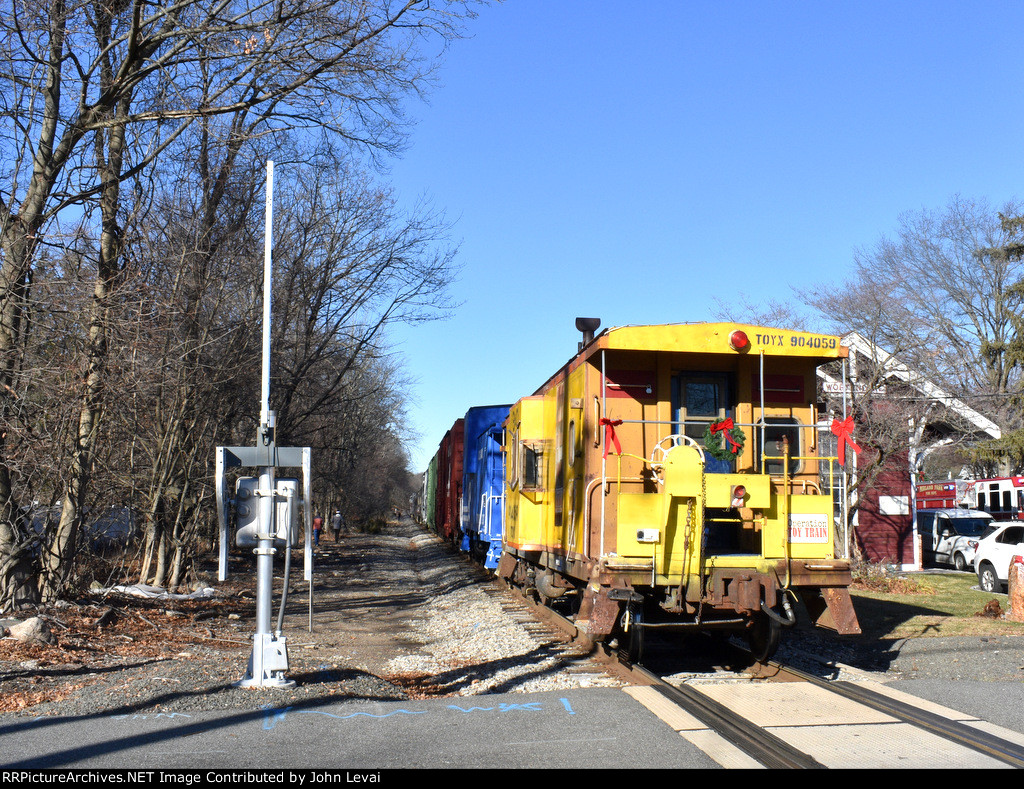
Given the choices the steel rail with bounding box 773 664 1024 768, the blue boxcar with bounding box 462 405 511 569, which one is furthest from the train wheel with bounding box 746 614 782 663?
the blue boxcar with bounding box 462 405 511 569

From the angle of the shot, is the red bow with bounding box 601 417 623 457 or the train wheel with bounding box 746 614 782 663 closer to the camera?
the red bow with bounding box 601 417 623 457

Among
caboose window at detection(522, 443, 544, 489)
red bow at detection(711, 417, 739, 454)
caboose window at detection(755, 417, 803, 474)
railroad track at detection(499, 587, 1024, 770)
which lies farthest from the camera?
caboose window at detection(522, 443, 544, 489)

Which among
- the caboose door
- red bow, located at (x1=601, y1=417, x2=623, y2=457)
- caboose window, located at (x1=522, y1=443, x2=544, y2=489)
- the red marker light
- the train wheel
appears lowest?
the train wheel

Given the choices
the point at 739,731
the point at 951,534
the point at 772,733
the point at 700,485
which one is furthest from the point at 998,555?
the point at 739,731

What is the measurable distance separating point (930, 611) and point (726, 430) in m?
8.97

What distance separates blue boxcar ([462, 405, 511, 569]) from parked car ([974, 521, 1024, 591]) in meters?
10.6

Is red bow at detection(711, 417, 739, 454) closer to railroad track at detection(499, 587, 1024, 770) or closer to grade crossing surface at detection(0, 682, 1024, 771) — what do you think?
railroad track at detection(499, 587, 1024, 770)

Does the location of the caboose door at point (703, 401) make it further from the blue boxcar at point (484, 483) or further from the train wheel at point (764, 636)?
the blue boxcar at point (484, 483)

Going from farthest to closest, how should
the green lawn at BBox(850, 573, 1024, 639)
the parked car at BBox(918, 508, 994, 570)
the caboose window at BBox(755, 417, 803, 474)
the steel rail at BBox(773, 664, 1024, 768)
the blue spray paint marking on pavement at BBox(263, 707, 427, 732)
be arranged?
the parked car at BBox(918, 508, 994, 570) < the green lawn at BBox(850, 573, 1024, 639) < the caboose window at BBox(755, 417, 803, 474) < the blue spray paint marking on pavement at BBox(263, 707, 427, 732) < the steel rail at BBox(773, 664, 1024, 768)

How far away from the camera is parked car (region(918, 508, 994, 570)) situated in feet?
82.1

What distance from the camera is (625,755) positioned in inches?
225

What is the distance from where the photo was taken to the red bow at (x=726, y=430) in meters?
8.39

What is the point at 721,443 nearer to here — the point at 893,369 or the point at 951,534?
the point at 893,369
